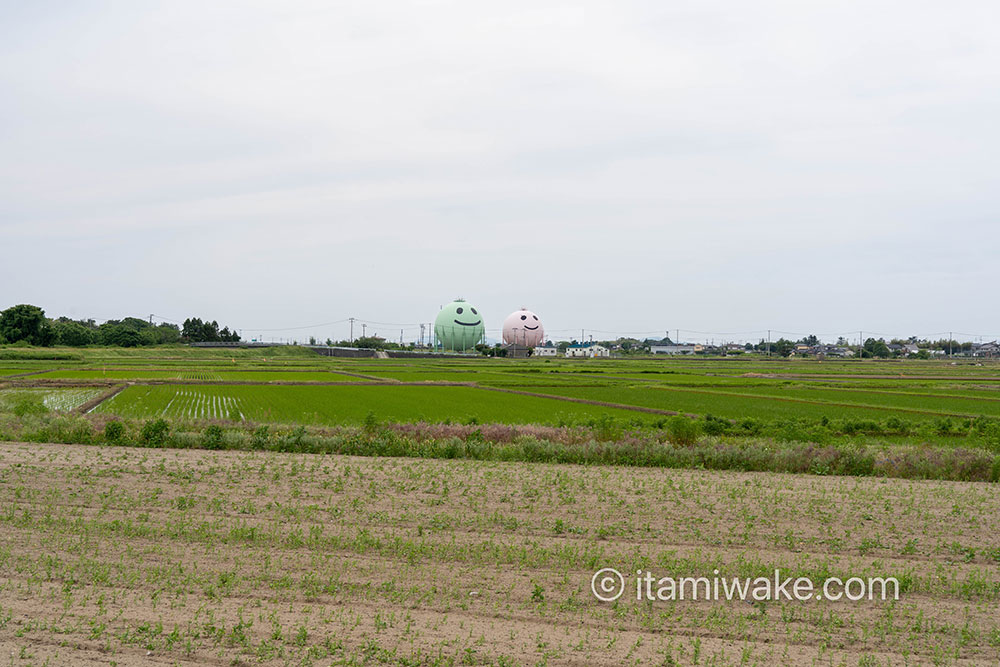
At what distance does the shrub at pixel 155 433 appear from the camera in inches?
833

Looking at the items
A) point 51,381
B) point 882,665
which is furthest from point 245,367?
point 882,665

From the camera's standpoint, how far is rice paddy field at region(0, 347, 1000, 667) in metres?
8.00

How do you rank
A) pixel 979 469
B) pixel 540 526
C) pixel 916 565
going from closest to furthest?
pixel 916 565 < pixel 540 526 < pixel 979 469

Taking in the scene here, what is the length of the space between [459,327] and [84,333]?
63015 mm

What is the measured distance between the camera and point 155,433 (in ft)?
70.5

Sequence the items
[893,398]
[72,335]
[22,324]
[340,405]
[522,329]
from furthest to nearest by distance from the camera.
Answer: [522,329] → [72,335] → [22,324] → [893,398] → [340,405]

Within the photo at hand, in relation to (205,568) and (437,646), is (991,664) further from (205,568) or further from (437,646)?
(205,568)

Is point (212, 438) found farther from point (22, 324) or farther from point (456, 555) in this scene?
point (22, 324)

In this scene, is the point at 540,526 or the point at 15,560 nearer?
the point at 15,560

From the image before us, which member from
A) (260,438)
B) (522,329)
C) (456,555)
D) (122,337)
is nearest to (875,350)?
(522,329)

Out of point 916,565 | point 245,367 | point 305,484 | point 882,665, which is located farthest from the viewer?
point 245,367

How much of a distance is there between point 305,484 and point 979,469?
1571 cm

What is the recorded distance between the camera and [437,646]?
311 inches

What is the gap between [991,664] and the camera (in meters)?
7.84
